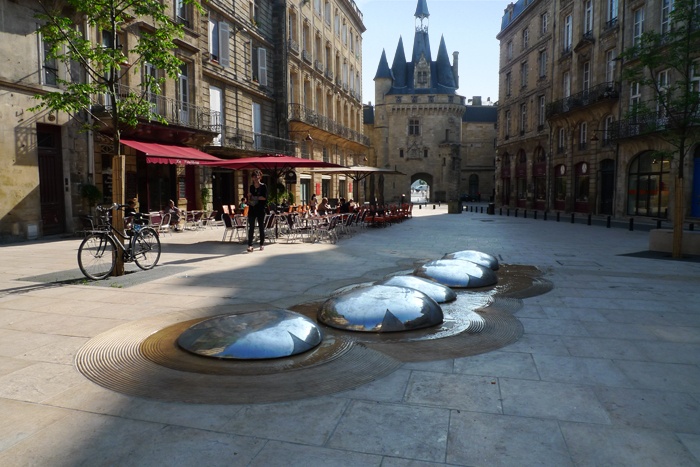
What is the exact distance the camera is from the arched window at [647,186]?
2253cm

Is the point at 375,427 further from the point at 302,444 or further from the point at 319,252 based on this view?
the point at 319,252

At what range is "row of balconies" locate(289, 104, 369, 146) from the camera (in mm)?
28328

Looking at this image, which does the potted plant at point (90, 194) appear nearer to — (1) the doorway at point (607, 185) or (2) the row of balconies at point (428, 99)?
(1) the doorway at point (607, 185)

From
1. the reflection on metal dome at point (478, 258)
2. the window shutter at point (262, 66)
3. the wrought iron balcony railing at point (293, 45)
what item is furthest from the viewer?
the wrought iron balcony railing at point (293, 45)

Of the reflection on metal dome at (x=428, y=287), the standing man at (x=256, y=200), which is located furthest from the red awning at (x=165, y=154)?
the reflection on metal dome at (x=428, y=287)

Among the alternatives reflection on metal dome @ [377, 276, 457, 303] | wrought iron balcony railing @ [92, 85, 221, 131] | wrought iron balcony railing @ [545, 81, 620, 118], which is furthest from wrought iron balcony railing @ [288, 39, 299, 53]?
reflection on metal dome @ [377, 276, 457, 303]

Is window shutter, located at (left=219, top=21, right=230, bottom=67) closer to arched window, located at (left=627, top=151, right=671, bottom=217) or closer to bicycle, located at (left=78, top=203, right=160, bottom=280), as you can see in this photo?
bicycle, located at (left=78, top=203, right=160, bottom=280)

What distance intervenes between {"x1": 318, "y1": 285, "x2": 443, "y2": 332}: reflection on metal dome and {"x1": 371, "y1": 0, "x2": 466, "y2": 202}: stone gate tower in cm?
5639

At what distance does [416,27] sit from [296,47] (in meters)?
44.2

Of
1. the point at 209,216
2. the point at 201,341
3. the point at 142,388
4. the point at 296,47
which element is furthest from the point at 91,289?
the point at 296,47

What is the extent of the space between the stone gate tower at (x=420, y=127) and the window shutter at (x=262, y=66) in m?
36.9

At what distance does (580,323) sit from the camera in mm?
5160

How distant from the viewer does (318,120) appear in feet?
104

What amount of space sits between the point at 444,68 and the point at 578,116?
3877 cm
